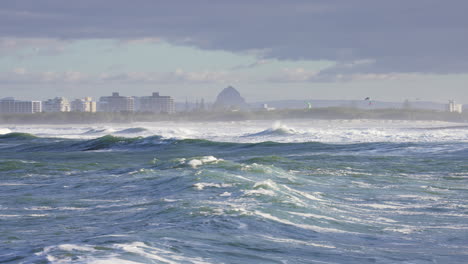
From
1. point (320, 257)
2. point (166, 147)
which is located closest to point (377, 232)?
point (320, 257)

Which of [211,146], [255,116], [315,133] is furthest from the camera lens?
[255,116]

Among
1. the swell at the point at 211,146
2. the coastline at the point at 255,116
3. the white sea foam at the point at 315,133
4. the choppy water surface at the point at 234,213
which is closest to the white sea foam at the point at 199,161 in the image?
A: the choppy water surface at the point at 234,213

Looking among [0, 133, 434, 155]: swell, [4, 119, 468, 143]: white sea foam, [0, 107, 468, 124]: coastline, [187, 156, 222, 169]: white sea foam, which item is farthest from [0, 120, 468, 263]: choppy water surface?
[0, 107, 468, 124]: coastline

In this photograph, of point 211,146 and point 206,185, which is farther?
point 211,146

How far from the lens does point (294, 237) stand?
29.7ft

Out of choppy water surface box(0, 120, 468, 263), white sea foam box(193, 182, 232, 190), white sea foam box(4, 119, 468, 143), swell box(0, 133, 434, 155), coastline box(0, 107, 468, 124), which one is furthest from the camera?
coastline box(0, 107, 468, 124)

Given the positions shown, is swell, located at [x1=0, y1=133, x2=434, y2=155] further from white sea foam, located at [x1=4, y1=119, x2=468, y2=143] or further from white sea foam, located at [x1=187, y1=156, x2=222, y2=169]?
white sea foam, located at [x1=187, y1=156, x2=222, y2=169]

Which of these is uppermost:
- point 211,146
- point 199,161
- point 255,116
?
point 199,161

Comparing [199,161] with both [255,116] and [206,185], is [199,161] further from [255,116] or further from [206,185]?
[255,116]

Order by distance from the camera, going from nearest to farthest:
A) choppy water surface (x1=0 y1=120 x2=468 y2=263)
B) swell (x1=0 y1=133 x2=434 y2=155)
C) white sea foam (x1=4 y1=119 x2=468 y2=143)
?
choppy water surface (x1=0 y1=120 x2=468 y2=263) → swell (x1=0 y1=133 x2=434 y2=155) → white sea foam (x1=4 y1=119 x2=468 y2=143)

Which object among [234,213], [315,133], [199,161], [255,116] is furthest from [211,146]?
[255,116]

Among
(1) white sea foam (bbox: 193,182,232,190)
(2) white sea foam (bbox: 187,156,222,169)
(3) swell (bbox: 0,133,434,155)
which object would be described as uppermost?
(2) white sea foam (bbox: 187,156,222,169)

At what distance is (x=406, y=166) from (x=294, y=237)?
11466mm

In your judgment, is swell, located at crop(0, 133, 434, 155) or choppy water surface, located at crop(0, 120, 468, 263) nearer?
choppy water surface, located at crop(0, 120, 468, 263)
